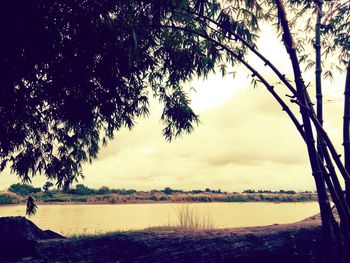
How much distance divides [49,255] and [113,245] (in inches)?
33.4

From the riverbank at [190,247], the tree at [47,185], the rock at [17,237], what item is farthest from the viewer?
the tree at [47,185]

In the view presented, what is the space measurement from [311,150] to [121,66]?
10.5 ft

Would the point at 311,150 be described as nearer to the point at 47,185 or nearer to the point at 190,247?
the point at 190,247

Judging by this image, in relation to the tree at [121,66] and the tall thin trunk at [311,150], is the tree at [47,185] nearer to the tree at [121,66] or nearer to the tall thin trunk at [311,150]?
the tree at [121,66]

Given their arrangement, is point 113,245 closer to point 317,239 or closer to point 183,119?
point 317,239

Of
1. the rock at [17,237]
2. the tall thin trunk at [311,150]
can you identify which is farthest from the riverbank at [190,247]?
the tall thin trunk at [311,150]

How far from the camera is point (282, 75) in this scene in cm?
533

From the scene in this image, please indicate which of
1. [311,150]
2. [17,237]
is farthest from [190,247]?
[17,237]

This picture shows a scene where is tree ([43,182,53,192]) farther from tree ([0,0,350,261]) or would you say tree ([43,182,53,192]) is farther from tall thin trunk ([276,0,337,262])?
tall thin trunk ([276,0,337,262])

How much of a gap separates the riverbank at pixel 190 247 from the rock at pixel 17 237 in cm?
11

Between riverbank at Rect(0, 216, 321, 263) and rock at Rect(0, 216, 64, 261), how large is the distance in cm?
11

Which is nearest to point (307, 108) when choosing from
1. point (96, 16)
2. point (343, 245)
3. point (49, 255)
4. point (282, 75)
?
point (282, 75)

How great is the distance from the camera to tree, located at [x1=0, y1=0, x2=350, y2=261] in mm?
5461

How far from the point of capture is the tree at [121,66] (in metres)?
5.46
